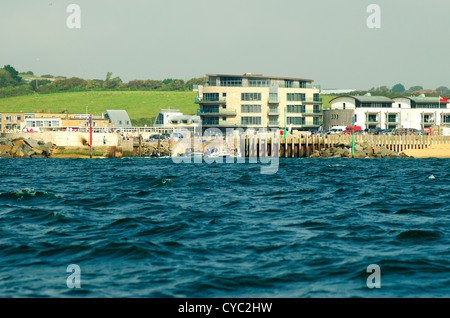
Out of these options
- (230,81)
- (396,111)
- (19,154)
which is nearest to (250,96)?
(230,81)

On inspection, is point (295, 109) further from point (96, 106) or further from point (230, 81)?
point (96, 106)

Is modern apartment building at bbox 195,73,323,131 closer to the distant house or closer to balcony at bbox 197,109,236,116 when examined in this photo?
balcony at bbox 197,109,236,116

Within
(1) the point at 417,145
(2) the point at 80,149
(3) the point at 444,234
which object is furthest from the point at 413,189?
(2) the point at 80,149

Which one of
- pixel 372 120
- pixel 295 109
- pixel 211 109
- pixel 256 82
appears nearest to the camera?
pixel 211 109

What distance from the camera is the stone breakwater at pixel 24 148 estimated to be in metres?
84.7

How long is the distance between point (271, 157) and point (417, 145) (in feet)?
81.7

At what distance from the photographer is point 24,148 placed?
281 feet

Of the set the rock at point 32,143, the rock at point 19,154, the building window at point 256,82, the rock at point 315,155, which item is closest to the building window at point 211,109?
the building window at point 256,82

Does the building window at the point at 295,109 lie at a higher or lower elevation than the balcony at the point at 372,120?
higher

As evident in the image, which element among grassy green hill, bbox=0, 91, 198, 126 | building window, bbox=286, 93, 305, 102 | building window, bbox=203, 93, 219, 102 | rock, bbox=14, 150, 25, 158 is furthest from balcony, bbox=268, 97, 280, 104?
grassy green hill, bbox=0, 91, 198, 126

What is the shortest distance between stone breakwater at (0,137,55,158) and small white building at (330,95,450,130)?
7060 cm

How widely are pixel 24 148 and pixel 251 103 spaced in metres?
53.5

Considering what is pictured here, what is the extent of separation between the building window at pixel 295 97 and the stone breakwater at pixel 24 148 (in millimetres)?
57601

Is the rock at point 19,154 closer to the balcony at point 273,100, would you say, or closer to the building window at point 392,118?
the balcony at point 273,100
